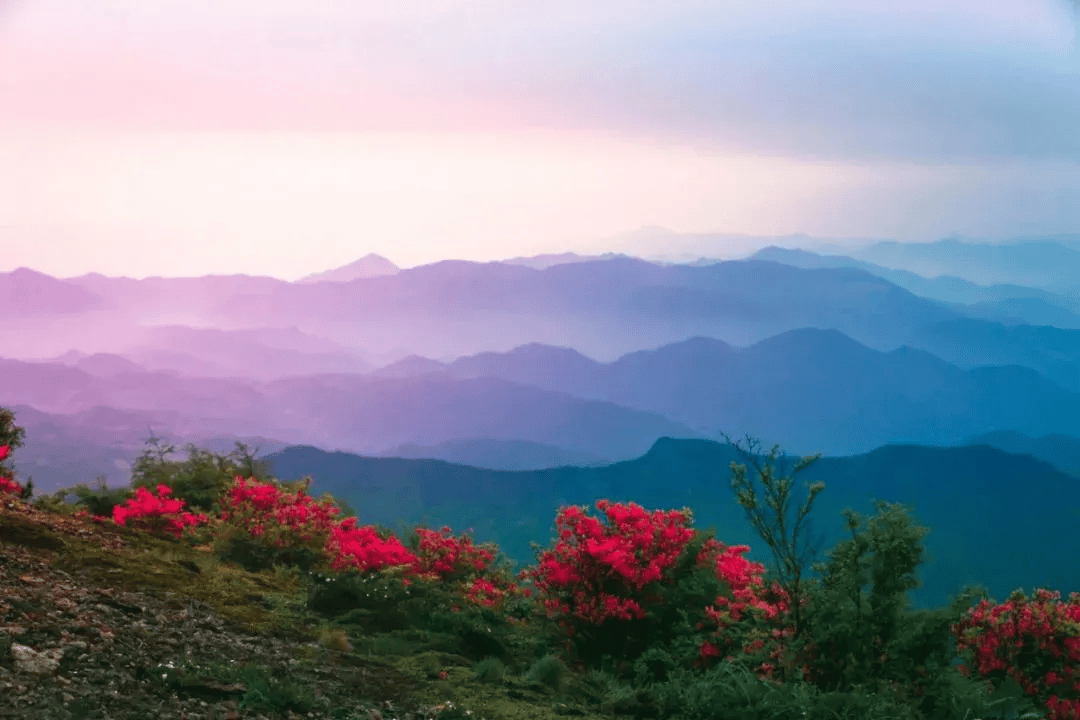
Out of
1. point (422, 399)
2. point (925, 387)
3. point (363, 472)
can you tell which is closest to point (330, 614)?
point (363, 472)

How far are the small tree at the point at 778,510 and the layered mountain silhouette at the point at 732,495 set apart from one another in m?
12.7

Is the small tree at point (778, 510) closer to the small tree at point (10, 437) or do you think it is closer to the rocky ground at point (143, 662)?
the rocky ground at point (143, 662)

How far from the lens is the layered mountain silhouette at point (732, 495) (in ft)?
79.7

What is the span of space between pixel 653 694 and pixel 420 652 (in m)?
1.89

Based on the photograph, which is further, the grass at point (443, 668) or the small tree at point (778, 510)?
the small tree at point (778, 510)

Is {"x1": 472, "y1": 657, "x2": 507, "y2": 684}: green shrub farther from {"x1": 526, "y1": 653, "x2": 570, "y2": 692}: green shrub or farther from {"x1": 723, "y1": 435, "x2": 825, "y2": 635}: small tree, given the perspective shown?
{"x1": 723, "y1": 435, "x2": 825, "y2": 635}: small tree

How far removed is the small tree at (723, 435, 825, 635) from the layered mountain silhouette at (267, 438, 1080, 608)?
12.7 m

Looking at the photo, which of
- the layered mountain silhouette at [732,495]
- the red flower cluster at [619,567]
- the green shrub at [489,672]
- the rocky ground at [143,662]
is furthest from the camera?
the layered mountain silhouette at [732,495]

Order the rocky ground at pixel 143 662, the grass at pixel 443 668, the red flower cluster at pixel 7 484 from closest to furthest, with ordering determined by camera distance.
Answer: the rocky ground at pixel 143 662
the grass at pixel 443 668
the red flower cluster at pixel 7 484

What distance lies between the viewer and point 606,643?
390 inches

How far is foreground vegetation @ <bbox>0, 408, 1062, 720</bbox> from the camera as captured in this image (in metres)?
7.21

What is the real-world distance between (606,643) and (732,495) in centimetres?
1556

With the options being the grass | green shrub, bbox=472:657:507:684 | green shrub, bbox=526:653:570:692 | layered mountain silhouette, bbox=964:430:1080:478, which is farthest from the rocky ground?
→ layered mountain silhouette, bbox=964:430:1080:478

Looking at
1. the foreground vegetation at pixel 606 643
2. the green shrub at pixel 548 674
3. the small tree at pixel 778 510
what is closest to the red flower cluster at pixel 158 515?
the foreground vegetation at pixel 606 643
